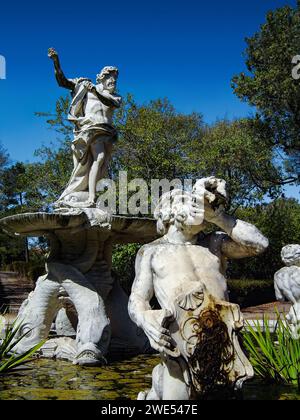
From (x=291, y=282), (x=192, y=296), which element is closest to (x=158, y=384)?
(x=192, y=296)

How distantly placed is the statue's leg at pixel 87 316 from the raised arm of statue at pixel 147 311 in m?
2.93

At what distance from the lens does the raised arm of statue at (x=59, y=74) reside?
7.72m

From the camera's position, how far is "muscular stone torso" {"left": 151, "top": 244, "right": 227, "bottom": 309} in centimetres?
308

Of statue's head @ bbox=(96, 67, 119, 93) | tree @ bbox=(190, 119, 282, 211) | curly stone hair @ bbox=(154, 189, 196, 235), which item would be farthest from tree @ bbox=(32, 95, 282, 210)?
curly stone hair @ bbox=(154, 189, 196, 235)

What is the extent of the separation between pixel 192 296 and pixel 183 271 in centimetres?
24

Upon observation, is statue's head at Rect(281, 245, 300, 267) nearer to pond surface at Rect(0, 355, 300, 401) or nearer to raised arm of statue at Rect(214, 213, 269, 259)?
pond surface at Rect(0, 355, 300, 401)

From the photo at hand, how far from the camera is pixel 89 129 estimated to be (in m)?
7.60

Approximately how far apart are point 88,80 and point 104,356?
418 cm

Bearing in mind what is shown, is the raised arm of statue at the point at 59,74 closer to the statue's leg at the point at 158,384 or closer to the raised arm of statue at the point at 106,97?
the raised arm of statue at the point at 106,97

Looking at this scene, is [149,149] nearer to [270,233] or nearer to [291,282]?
[270,233]

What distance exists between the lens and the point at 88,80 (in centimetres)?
795

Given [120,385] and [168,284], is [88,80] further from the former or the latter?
[168,284]

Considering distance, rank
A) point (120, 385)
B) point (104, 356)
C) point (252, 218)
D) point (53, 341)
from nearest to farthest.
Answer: point (120, 385)
point (104, 356)
point (53, 341)
point (252, 218)

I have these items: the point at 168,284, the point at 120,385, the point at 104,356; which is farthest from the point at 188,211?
the point at 104,356
